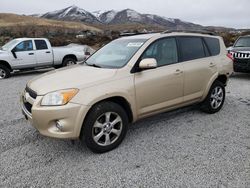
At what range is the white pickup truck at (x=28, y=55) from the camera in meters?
11.9

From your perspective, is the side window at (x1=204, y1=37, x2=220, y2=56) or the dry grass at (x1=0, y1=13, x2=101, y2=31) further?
the dry grass at (x1=0, y1=13, x2=101, y2=31)

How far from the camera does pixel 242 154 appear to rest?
3.90m

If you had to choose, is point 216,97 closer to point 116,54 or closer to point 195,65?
point 195,65

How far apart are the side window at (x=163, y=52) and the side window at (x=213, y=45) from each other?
3.61 feet

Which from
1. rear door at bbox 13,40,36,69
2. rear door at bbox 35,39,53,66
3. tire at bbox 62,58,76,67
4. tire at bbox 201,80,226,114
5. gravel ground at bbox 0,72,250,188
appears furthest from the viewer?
tire at bbox 62,58,76,67

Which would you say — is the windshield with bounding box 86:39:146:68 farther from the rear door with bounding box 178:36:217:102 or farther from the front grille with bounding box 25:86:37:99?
the front grille with bounding box 25:86:37:99

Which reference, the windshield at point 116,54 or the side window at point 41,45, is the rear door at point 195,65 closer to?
the windshield at point 116,54

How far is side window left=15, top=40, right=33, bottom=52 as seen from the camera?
12.1 m

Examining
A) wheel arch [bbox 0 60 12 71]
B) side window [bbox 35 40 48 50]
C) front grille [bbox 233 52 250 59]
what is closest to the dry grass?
side window [bbox 35 40 48 50]

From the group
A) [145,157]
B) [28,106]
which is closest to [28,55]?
[28,106]

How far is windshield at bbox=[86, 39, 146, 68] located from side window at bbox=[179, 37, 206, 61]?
0.88m

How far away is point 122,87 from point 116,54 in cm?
97

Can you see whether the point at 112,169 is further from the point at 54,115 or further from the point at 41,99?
the point at 41,99

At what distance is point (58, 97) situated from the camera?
12.0ft
